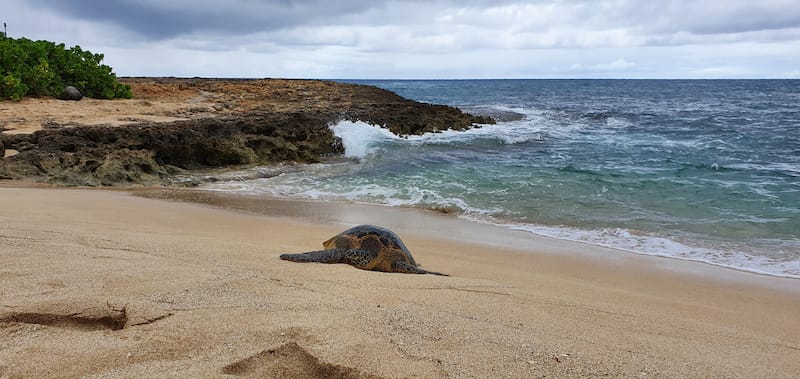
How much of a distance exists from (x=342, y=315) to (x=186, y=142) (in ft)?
34.5

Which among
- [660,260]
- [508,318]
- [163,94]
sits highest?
[163,94]

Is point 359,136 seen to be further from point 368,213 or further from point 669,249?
point 669,249

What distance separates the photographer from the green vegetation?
1692 cm

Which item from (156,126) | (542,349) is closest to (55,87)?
(156,126)

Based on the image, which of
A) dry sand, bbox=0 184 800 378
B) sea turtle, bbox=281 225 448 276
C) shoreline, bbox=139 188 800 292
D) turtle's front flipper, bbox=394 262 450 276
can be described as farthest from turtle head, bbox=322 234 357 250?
shoreline, bbox=139 188 800 292

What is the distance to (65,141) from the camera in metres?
11.2

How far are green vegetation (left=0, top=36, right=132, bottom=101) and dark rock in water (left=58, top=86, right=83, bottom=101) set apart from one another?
14.0 inches

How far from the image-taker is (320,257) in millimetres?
4762

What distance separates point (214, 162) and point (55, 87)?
10254 mm

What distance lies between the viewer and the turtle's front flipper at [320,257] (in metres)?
A: 4.64

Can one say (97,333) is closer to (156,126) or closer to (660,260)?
(660,260)

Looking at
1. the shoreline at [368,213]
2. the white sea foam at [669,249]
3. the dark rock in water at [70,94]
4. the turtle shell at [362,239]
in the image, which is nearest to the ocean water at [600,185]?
the white sea foam at [669,249]

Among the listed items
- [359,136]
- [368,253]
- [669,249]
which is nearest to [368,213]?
[368,253]

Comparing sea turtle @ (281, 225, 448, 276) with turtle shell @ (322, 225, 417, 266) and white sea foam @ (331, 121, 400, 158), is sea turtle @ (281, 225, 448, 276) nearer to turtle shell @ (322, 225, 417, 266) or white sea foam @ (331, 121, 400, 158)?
turtle shell @ (322, 225, 417, 266)
